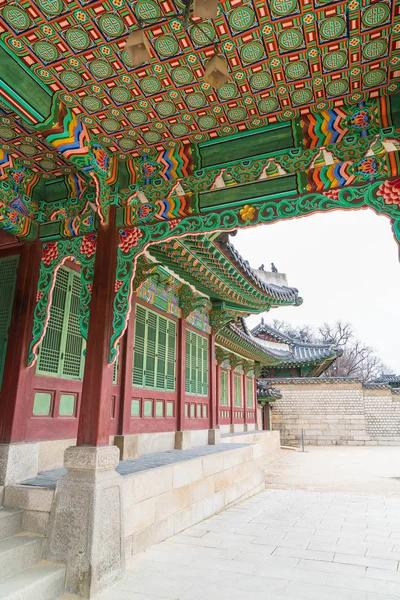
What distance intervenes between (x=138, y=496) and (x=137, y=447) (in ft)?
7.39

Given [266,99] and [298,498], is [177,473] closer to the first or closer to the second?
[298,498]

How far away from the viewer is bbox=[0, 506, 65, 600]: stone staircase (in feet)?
11.9

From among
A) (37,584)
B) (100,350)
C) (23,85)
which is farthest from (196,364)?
(23,85)

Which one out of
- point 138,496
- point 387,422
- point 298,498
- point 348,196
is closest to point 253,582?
point 138,496

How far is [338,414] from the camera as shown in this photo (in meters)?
27.5

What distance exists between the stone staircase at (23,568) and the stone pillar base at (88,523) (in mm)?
119

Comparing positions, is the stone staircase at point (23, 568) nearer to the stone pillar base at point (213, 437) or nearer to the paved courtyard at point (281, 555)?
the paved courtyard at point (281, 555)

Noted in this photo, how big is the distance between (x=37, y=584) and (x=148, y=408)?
14.8 ft

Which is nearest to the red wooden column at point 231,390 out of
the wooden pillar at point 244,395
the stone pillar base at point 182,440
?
the wooden pillar at point 244,395

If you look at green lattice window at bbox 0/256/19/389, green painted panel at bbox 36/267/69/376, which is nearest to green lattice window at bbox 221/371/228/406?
green painted panel at bbox 36/267/69/376

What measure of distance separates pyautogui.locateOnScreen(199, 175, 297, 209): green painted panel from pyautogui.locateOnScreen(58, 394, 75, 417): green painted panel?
11.6 ft

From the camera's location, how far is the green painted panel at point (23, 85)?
3838mm

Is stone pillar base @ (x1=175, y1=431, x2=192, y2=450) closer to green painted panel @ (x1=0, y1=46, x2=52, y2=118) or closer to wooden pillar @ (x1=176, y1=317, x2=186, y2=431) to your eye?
wooden pillar @ (x1=176, y1=317, x2=186, y2=431)

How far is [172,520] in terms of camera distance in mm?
6164
